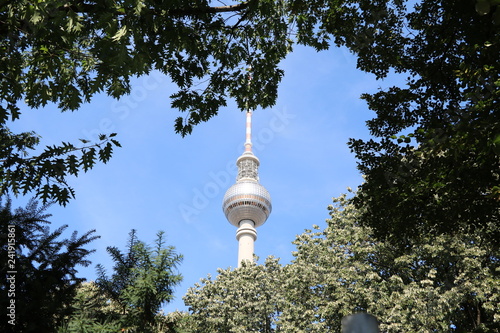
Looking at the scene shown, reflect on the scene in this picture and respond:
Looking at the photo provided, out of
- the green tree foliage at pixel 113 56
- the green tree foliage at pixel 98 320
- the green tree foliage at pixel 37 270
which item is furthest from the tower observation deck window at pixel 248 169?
the green tree foliage at pixel 37 270

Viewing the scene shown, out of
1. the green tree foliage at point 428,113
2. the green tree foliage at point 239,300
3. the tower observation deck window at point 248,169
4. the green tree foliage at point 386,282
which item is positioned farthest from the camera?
the tower observation deck window at point 248,169

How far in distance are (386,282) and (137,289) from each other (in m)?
13.4

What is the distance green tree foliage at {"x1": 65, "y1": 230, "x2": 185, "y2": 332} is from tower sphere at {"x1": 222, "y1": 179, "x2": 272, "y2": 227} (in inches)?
2988

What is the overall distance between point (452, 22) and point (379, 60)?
256cm

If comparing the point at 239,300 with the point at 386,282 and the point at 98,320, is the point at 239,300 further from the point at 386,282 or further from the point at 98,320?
the point at 98,320

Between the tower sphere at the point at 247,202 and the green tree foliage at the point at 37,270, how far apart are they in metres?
81.6

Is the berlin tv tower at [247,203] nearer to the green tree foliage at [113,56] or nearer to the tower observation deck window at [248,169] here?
the tower observation deck window at [248,169]

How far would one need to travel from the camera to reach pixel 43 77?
724cm

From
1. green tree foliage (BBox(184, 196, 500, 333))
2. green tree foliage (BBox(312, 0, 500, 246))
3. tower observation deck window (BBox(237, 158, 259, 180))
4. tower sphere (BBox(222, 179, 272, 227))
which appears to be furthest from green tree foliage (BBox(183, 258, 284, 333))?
tower observation deck window (BBox(237, 158, 259, 180))

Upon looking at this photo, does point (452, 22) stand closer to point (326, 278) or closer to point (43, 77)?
point (43, 77)

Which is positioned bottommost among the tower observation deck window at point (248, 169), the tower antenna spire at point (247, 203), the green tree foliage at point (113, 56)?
the green tree foliage at point (113, 56)

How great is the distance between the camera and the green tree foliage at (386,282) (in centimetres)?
1967

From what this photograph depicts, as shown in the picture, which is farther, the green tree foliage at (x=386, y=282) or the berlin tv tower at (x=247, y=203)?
the berlin tv tower at (x=247, y=203)

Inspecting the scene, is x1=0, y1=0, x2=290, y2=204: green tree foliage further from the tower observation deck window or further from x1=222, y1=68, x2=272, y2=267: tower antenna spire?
the tower observation deck window
